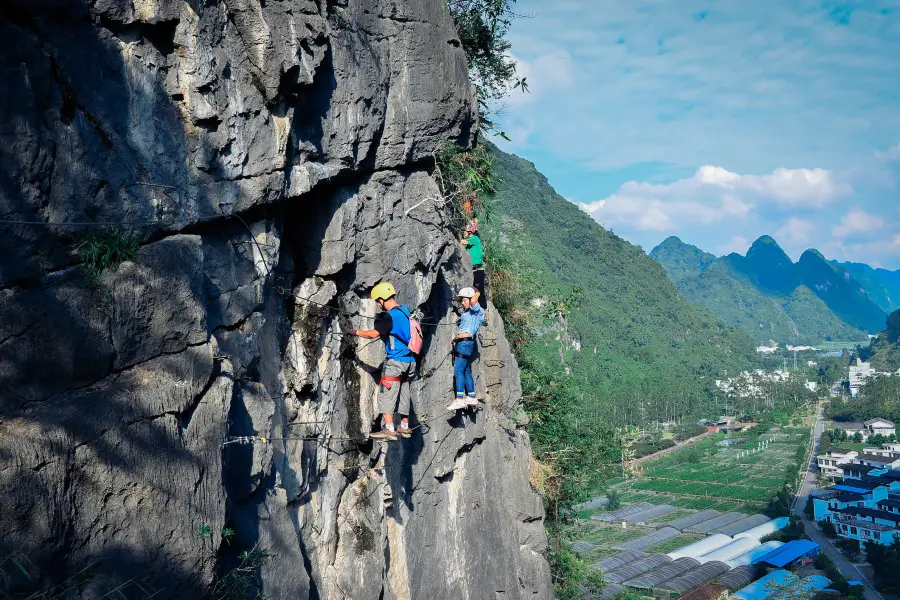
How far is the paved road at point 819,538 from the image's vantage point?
117 ft

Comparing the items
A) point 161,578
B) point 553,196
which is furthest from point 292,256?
point 553,196

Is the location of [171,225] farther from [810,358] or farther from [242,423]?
[810,358]

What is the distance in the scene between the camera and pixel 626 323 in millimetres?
98938

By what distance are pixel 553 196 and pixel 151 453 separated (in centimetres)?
11226

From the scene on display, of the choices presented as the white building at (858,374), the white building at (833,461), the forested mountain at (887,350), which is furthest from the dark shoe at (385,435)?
the forested mountain at (887,350)

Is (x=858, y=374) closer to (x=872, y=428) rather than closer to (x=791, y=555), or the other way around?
(x=872, y=428)

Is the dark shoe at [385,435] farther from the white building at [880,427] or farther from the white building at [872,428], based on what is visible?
the white building at [880,427]

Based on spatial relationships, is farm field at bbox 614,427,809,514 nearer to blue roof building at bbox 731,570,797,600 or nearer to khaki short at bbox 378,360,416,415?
blue roof building at bbox 731,570,797,600

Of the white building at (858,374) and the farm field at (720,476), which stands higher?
the white building at (858,374)

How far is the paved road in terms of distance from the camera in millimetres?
35750

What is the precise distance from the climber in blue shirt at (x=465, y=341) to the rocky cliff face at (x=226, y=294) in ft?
0.55

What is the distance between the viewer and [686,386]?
3324 inches

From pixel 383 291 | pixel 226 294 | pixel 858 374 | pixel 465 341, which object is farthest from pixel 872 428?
pixel 226 294

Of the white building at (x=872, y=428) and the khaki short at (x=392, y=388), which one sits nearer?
the khaki short at (x=392, y=388)
